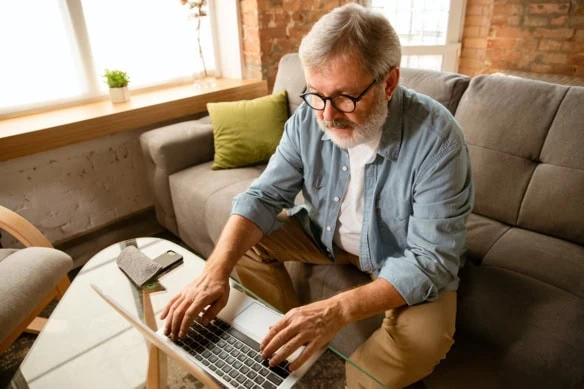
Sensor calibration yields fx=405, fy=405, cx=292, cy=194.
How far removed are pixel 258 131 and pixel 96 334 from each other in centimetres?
118

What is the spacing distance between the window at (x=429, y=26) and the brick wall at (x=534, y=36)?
24cm

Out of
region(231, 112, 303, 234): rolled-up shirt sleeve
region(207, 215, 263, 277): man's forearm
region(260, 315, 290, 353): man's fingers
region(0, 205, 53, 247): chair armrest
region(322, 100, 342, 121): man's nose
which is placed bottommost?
region(0, 205, 53, 247): chair armrest

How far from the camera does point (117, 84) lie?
86.5 inches

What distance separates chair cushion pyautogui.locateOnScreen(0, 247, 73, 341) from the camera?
1210mm

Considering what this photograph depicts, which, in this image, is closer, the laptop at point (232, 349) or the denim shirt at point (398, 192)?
the laptop at point (232, 349)

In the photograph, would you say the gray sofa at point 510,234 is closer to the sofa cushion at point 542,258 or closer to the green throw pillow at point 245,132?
the sofa cushion at point 542,258

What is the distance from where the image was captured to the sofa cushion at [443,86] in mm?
1580

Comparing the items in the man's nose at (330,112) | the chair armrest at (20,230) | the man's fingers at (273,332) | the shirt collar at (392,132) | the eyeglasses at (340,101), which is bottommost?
the chair armrest at (20,230)

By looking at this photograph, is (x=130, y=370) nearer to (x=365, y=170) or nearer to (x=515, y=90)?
(x=365, y=170)

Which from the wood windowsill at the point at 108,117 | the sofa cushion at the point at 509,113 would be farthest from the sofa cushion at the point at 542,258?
the wood windowsill at the point at 108,117

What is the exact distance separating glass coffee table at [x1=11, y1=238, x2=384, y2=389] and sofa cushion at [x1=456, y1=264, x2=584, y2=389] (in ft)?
1.23

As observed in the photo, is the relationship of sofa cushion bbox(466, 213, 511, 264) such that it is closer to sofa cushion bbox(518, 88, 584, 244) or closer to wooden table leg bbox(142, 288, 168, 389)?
sofa cushion bbox(518, 88, 584, 244)

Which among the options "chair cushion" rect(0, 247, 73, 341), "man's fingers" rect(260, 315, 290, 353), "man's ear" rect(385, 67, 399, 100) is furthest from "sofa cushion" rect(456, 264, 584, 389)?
"chair cushion" rect(0, 247, 73, 341)

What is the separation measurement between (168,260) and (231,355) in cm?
45
